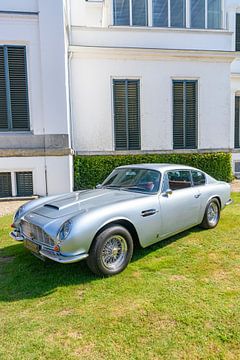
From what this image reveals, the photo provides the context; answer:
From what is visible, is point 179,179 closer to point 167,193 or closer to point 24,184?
point 167,193

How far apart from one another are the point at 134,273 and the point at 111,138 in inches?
298

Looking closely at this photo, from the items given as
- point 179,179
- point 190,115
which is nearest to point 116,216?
point 179,179

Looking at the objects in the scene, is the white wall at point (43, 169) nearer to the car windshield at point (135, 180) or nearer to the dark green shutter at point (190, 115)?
the car windshield at point (135, 180)

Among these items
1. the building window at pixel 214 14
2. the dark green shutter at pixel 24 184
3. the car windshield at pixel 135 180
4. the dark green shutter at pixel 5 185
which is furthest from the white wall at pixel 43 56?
the building window at pixel 214 14

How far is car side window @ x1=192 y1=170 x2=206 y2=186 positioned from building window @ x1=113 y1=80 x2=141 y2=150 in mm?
5667

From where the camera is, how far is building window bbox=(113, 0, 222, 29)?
35.3 ft

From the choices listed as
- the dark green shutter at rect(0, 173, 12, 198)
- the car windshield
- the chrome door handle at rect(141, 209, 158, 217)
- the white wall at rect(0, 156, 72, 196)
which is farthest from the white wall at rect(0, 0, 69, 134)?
the chrome door handle at rect(141, 209, 158, 217)

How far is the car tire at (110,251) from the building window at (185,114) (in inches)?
320

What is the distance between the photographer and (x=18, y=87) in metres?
8.55

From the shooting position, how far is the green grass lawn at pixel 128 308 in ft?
7.61

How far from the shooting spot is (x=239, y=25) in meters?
13.2

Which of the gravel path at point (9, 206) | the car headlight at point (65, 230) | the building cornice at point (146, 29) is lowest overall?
the gravel path at point (9, 206)

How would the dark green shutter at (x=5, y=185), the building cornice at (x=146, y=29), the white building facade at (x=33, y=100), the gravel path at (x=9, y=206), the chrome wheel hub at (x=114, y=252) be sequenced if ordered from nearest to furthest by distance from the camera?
the chrome wheel hub at (x=114, y=252), the gravel path at (x=9, y=206), the white building facade at (x=33, y=100), the dark green shutter at (x=5, y=185), the building cornice at (x=146, y=29)

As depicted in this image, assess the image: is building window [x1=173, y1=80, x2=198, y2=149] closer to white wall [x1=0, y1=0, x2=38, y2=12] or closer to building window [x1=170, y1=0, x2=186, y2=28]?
building window [x1=170, y1=0, x2=186, y2=28]
